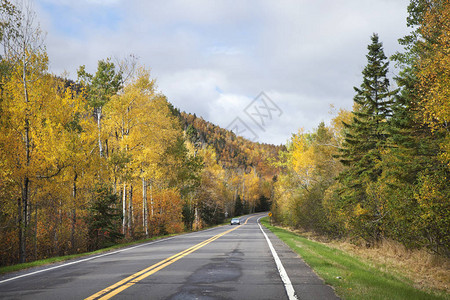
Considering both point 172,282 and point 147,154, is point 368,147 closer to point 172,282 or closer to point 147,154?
point 147,154

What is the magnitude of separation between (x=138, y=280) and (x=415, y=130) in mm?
12786

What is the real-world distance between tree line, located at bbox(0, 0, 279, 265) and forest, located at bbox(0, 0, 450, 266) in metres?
0.07

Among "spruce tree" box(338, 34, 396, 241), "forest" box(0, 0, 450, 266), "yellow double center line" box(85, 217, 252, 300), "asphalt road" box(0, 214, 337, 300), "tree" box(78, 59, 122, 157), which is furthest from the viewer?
"tree" box(78, 59, 122, 157)

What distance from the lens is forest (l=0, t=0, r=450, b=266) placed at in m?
12.6

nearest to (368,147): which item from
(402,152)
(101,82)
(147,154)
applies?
(402,152)

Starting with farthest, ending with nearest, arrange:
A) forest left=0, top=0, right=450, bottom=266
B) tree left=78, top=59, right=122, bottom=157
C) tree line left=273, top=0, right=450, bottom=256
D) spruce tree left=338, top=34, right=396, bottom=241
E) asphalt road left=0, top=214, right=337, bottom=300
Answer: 1. tree left=78, top=59, right=122, bottom=157
2. spruce tree left=338, top=34, right=396, bottom=241
3. forest left=0, top=0, right=450, bottom=266
4. tree line left=273, top=0, right=450, bottom=256
5. asphalt road left=0, top=214, right=337, bottom=300

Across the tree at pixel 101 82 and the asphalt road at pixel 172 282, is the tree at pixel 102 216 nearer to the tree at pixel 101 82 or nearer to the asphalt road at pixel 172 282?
the tree at pixel 101 82

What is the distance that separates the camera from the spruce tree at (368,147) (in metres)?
18.0

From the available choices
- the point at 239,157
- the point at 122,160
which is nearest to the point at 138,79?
the point at 122,160

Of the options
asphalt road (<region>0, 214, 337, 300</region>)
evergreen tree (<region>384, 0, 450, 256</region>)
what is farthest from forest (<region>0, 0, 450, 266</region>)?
asphalt road (<region>0, 214, 337, 300</region>)

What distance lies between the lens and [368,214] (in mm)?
18125

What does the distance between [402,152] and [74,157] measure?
14.6 meters

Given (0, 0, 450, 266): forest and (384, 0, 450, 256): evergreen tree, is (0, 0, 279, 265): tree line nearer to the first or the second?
(0, 0, 450, 266): forest

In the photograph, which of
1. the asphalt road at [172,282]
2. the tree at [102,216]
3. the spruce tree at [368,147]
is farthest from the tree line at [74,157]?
the spruce tree at [368,147]
